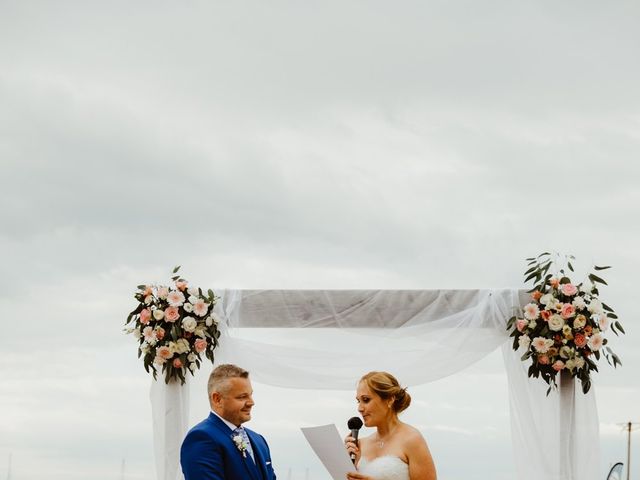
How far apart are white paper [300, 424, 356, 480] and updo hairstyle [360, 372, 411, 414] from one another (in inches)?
14.7

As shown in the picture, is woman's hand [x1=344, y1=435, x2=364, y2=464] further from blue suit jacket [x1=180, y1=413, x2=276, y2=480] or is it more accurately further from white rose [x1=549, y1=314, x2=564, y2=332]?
white rose [x1=549, y1=314, x2=564, y2=332]

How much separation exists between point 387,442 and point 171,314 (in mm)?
2641

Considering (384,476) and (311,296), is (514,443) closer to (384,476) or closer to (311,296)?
(311,296)

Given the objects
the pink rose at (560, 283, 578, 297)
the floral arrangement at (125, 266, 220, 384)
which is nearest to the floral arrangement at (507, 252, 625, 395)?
the pink rose at (560, 283, 578, 297)

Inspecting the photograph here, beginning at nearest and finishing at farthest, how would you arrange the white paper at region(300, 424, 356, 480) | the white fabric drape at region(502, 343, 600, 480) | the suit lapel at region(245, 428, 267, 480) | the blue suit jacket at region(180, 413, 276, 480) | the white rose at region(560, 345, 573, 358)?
the blue suit jacket at region(180, 413, 276, 480) → the suit lapel at region(245, 428, 267, 480) → the white paper at region(300, 424, 356, 480) → the white rose at region(560, 345, 573, 358) → the white fabric drape at region(502, 343, 600, 480)

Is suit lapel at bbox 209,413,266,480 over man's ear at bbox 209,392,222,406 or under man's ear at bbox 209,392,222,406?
under

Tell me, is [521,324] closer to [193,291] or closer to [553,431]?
[553,431]

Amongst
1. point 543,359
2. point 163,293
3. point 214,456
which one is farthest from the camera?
point 163,293

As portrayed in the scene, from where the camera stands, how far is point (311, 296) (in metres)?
7.11

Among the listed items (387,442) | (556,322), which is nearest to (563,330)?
(556,322)

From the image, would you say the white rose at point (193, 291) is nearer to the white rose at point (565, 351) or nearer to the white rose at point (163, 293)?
the white rose at point (163, 293)

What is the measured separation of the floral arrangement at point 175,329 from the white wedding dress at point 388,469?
2.49 metres

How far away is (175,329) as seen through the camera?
693 centimetres

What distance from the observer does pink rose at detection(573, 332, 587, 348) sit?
22.3 ft
